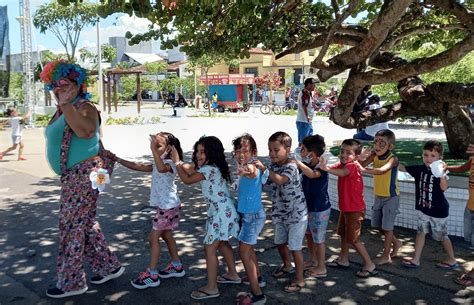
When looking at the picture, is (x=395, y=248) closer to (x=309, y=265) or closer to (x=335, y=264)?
(x=335, y=264)

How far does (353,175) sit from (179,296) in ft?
6.34

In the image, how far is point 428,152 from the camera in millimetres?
4727

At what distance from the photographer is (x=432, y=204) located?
15.4ft

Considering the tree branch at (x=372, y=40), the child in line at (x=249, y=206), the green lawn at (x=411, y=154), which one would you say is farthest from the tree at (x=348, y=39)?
the child in line at (x=249, y=206)

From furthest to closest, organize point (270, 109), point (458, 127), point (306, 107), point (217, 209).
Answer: point (270, 109), point (306, 107), point (458, 127), point (217, 209)

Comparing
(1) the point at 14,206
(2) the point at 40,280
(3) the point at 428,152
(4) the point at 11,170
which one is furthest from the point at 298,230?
(4) the point at 11,170

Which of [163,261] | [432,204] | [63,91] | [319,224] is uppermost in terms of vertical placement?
[63,91]

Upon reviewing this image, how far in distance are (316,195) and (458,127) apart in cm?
423

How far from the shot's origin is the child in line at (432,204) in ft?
15.4

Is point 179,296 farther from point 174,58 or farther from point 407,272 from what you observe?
point 174,58

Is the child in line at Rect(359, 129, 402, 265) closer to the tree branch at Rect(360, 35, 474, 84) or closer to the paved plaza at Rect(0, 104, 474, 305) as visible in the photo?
the paved plaza at Rect(0, 104, 474, 305)

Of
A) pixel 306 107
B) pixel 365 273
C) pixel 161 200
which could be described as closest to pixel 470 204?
pixel 365 273

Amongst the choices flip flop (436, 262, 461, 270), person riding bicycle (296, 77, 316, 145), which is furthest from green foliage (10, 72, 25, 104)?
flip flop (436, 262, 461, 270)

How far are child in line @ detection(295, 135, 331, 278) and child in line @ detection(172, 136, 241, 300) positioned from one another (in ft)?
2.23
